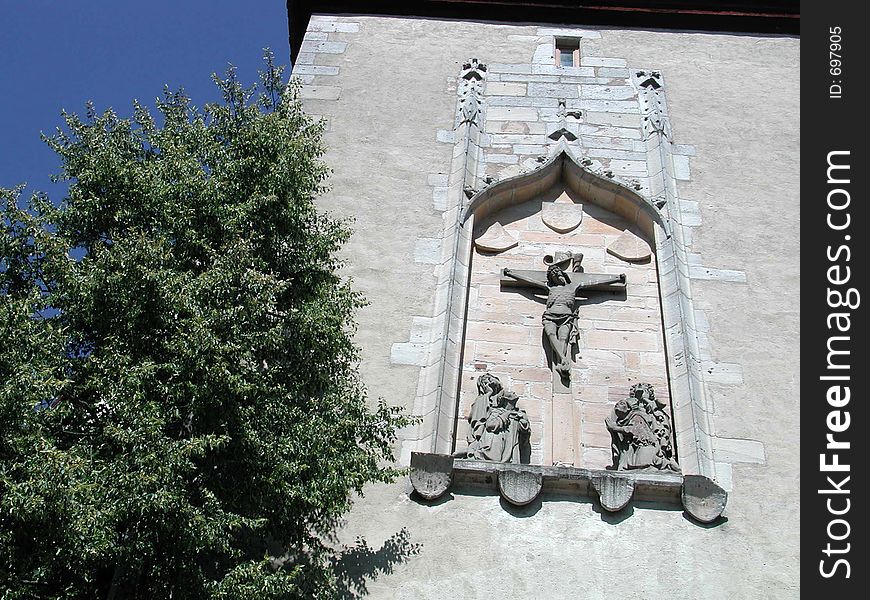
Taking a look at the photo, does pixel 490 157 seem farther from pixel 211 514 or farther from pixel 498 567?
pixel 211 514

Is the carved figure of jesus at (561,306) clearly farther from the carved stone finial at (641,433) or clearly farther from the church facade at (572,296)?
the carved stone finial at (641,433)

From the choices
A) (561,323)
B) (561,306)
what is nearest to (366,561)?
(561,323)

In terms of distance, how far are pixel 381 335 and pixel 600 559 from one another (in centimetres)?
267

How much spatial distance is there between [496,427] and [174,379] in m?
2.98

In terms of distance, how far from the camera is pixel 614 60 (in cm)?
1320

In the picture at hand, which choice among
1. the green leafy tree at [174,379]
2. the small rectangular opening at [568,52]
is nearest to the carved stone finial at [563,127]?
the small rectangular opening at [568,52]

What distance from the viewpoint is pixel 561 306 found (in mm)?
10086

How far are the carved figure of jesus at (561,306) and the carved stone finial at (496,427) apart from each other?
2.42 feet

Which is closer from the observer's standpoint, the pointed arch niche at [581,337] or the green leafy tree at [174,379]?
the green leafy tree at [174,379]

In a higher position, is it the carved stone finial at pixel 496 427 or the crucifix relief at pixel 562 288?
the crucifix relief at pixel 562 288

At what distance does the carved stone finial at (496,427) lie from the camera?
8.76 metres

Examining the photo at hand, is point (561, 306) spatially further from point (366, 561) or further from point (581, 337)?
point (366, 561)

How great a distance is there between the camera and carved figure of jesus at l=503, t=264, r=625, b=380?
32.1 feet
